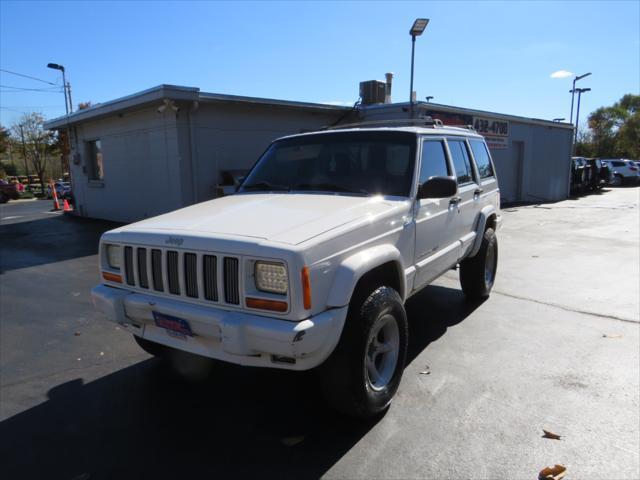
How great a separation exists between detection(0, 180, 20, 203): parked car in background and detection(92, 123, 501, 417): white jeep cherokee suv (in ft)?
97.0

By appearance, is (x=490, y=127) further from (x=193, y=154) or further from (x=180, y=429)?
(x=180, y=429)

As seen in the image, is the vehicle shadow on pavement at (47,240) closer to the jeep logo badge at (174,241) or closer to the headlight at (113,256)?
the headlight at (113,256)

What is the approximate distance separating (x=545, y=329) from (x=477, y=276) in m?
1.03

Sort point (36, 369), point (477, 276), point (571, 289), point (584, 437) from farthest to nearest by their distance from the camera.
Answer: point (571, 289) → point (477, 276) → point (36, 369) → point (584, 437)

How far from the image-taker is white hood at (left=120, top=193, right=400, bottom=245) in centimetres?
276

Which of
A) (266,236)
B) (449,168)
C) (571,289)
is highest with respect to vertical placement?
(449,168)

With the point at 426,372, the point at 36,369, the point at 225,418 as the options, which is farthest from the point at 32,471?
the point at 426,372

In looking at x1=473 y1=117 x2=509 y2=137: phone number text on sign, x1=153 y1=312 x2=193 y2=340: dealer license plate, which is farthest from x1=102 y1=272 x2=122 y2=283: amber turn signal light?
x1=473 y1=117 x2=509 y2=137: phone number text on sign

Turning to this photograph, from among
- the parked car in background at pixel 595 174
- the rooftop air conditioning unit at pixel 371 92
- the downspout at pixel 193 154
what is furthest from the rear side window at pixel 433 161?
the parked car in background at pixel 595 174

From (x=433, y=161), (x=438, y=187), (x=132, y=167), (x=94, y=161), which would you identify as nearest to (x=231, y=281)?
(x=438, y=187)

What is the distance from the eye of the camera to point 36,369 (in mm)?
3984

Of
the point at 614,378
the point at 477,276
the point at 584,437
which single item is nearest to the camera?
the point at 584,437

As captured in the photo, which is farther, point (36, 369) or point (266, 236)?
point (36, 369)

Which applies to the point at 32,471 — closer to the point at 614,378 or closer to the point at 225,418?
the point at 225,418
